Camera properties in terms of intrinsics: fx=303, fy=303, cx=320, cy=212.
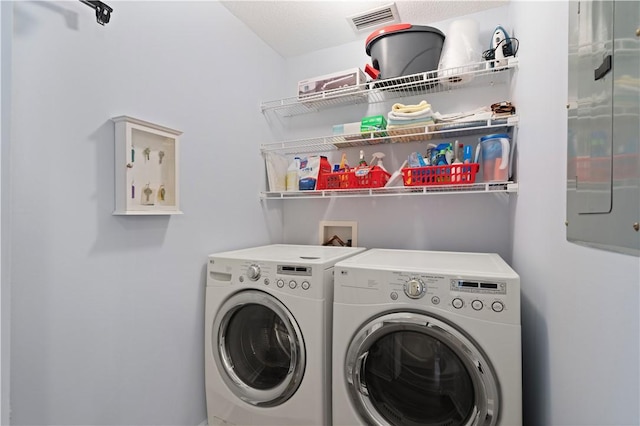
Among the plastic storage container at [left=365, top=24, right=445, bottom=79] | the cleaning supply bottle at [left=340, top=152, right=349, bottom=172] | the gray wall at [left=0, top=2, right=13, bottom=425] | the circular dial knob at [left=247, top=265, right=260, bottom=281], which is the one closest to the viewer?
the gray wall at [left=0, top=2, right=13, bottom=425]

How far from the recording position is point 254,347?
1534 millimetres

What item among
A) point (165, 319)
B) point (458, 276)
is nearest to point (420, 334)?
point (458, 276)

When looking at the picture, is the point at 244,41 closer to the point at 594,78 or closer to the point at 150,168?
the point at 150,168

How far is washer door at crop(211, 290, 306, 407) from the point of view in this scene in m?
1.40

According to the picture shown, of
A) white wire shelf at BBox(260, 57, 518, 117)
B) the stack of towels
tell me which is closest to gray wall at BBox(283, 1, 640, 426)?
white wire shelf at BBox(260, 57, 518, 117)

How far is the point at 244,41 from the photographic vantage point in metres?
1.92

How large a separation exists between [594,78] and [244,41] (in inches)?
73.5

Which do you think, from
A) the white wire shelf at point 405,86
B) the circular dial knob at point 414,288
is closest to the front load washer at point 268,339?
the circular dial knob at point 414,288

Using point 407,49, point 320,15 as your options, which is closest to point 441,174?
point 407,49

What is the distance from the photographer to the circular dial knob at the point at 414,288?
Answer: 1105mm

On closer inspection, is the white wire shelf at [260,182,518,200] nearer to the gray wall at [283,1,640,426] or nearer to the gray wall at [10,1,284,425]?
the gray wall at [283,1,640,426]

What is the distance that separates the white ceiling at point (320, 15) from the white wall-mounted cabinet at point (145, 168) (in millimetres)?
971

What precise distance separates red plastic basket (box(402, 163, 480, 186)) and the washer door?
3.16 feet

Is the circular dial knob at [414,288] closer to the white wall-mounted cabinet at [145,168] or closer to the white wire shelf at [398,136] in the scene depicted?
the white wire shelf at [398,136]
